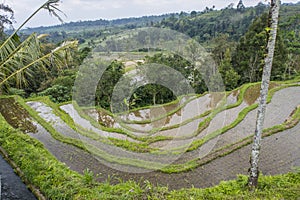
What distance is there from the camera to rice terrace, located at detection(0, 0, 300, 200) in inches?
165

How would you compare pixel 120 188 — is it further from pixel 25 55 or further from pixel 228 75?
pixel 228 75

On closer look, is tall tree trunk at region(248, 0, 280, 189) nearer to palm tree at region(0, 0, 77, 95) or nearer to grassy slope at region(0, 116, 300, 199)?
grassy slope at region(0, 116, 300, 199)

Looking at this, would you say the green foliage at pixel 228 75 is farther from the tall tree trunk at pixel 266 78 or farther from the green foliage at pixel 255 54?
the tall tree trunk at pixel 266 78

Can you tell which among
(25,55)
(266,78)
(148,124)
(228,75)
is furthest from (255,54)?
(25,55)

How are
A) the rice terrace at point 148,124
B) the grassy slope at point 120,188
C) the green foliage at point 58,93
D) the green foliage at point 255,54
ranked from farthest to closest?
the green foliage at point 255,54 < the green foliage at point 58,93 < the rice terrace at point 148,124 < the grassy slope at point 120,188

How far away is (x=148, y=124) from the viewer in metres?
9.37

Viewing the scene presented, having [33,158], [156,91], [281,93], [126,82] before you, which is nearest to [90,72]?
[126,82]

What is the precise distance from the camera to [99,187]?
4.20 meters

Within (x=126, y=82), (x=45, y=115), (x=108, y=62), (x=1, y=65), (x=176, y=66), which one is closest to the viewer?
(x=1, y=65)

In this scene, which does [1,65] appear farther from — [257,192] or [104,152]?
[257,192]

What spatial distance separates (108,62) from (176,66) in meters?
4.98

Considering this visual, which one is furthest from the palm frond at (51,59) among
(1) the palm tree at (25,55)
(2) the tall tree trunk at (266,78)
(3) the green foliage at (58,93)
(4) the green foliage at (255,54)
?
(4) the green foliage at (255,54)

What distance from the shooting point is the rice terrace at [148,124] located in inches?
165

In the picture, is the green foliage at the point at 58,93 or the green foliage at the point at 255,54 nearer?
the green foliage at the point at 58,93
